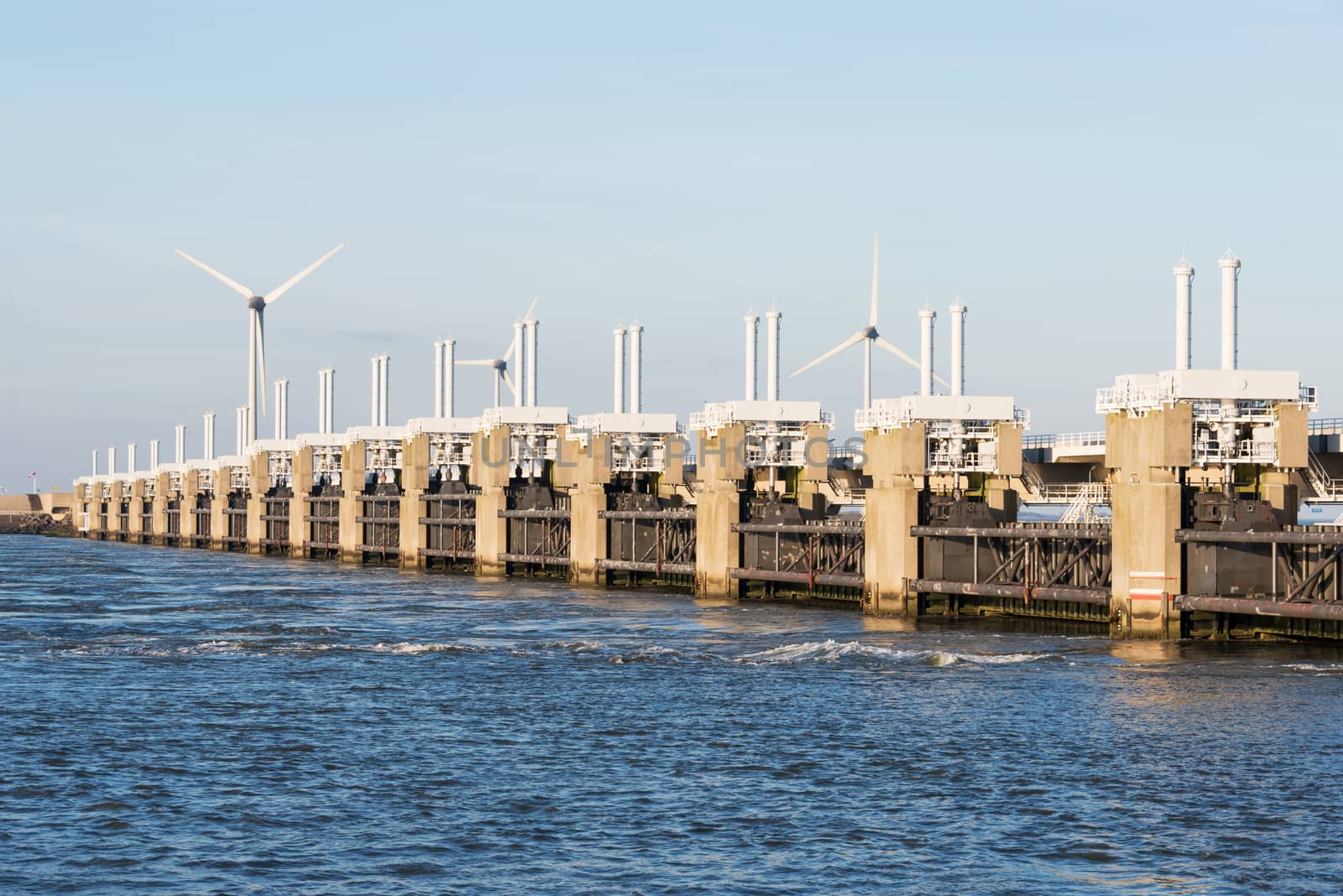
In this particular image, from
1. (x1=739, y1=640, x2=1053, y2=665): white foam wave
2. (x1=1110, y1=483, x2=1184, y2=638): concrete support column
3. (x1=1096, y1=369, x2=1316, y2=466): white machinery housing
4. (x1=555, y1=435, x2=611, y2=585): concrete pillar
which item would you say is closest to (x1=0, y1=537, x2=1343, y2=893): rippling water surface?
(x1=739, y1=640, x2=1053, y2=665): white foam wave

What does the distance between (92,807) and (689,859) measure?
40.9 ft

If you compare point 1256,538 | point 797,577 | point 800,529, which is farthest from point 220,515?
point 1256,538

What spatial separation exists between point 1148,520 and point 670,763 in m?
28.3

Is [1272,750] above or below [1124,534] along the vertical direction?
below

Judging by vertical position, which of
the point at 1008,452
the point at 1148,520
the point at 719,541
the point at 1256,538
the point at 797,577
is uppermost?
the point at 1008,452

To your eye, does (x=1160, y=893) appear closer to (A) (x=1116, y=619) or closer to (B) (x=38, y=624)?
(A) (x=1116, y=619)

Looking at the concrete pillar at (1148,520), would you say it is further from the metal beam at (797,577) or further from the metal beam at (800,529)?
the metal beam at (800,529)

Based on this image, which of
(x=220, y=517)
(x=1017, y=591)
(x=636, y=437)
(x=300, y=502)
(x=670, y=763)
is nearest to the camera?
(x=670, y=763)

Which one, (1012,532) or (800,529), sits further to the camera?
(800,529)

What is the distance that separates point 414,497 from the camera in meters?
130

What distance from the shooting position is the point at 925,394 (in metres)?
83.1

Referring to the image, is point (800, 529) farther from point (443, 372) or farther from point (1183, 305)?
point (443, 372)

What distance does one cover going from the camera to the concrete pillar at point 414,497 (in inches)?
5113

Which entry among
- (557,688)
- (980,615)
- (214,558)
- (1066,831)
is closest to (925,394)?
(980,615)
